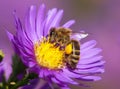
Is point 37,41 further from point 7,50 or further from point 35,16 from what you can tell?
point 7,50

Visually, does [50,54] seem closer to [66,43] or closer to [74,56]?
[66,43]

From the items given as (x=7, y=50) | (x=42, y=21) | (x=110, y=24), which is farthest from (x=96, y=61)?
(x=110, y=24)

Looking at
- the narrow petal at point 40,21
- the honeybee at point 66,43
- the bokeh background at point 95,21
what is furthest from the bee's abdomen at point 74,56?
the bokeh background at point 95,21

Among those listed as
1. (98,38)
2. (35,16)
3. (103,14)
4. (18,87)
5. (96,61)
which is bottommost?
(18,87)

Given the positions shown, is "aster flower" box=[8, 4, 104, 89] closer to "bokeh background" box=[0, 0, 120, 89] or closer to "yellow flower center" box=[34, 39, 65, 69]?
"yellow flower center" box=[34, 39, 65, 69]

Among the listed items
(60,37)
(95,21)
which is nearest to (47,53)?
(60,37)

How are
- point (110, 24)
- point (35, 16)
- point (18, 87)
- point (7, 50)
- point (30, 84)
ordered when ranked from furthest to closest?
point (110, 24)
point (7, 50)
point (35, 16)
point (30, 84)
point (18, 87)

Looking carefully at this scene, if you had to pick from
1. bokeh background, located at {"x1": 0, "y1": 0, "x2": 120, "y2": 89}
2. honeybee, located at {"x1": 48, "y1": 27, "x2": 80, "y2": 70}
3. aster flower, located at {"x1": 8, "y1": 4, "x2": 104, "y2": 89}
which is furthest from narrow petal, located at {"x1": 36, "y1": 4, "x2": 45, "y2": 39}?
bokeh background, located at {"x1": 0, "y1": 0, "x2": 120, "y2": 89}
